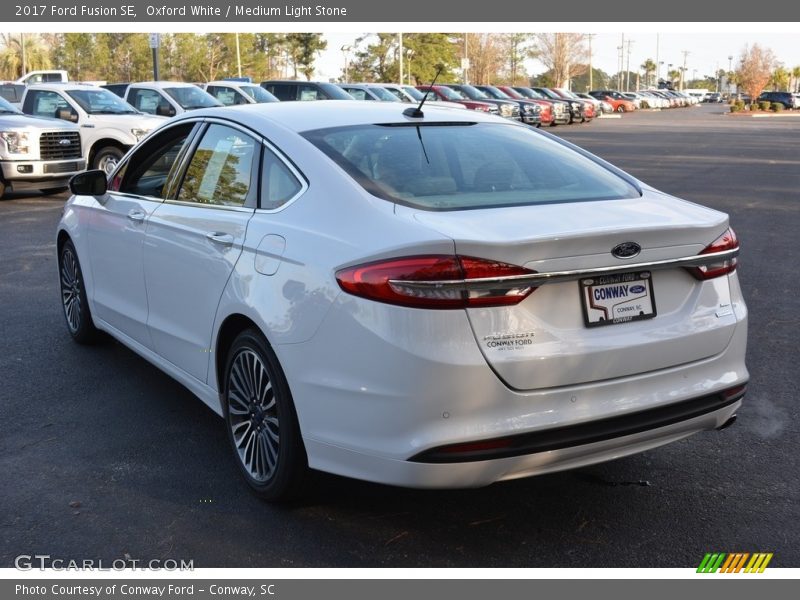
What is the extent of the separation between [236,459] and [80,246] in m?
2.56

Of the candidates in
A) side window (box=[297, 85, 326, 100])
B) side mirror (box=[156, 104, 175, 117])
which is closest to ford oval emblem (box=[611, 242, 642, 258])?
side mirror (box=[156, 104, 175, 117])

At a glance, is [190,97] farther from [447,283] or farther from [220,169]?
[447,283]

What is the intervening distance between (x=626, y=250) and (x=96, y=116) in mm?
15346

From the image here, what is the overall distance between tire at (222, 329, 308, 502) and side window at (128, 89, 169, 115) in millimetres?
16725

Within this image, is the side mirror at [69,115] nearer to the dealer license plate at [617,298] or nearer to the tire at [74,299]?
the tire at [74,299]

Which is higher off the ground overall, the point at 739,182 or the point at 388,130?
the point at 388,130

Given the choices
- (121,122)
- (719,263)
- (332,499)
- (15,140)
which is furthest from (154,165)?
(121,122)

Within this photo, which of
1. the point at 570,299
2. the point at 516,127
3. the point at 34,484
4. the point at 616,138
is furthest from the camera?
the point at 616,138

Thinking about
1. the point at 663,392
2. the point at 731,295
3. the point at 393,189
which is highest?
the point at 393,189

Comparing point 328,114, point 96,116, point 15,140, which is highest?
point 96,116

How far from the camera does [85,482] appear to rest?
4.29 meters

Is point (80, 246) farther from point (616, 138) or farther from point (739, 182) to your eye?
point (616, 138)

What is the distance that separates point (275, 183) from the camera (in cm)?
411
